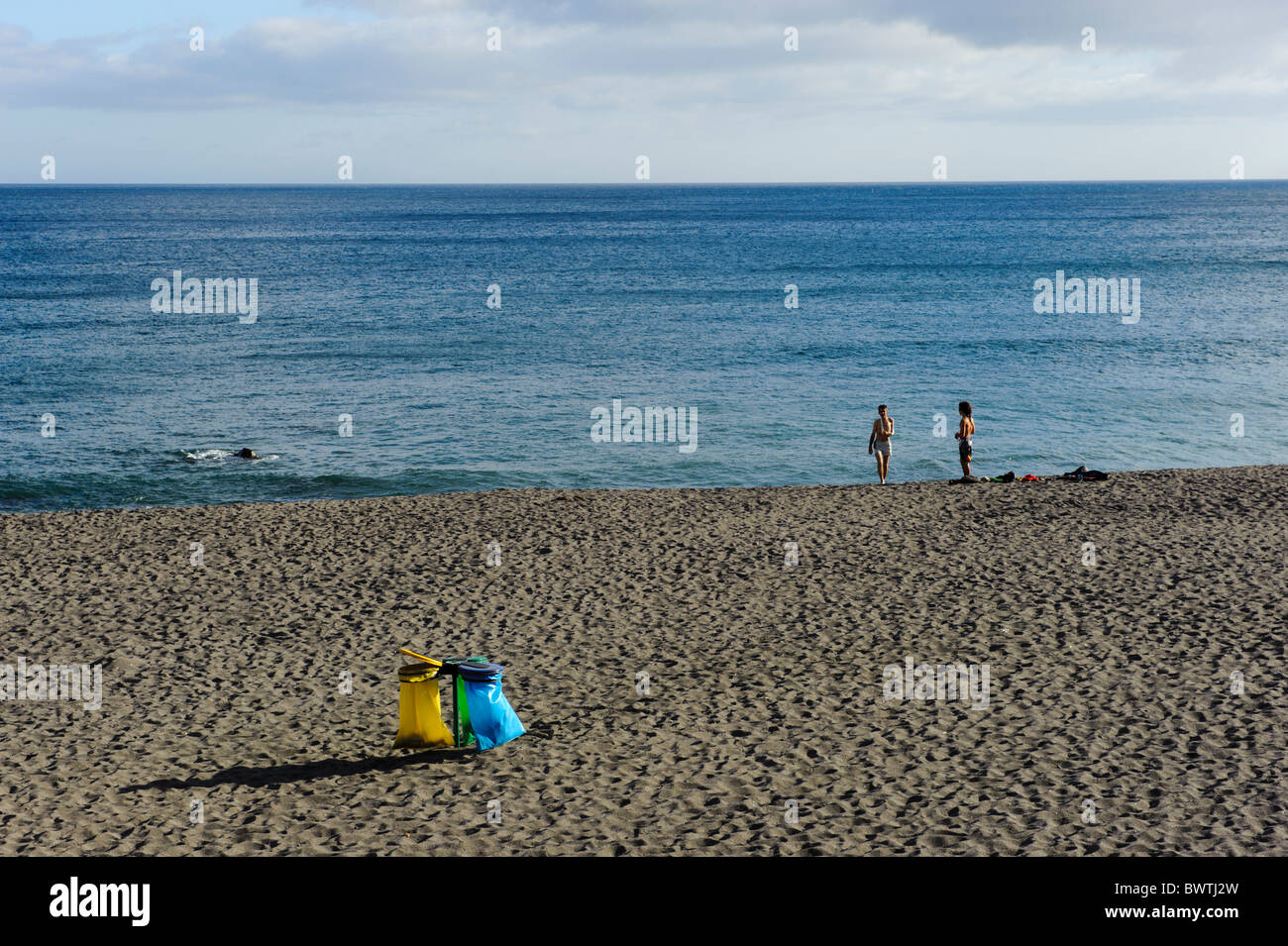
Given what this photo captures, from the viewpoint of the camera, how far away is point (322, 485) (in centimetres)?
2450

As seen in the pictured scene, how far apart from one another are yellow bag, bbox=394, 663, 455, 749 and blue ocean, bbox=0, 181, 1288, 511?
15.3 m

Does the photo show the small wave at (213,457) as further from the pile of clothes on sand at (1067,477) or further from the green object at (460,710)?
the green object at (460,710)

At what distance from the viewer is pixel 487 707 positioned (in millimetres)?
9258

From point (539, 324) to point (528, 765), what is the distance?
40.1 meters

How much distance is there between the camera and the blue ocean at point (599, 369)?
2647cm

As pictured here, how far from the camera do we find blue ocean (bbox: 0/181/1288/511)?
26469 mm

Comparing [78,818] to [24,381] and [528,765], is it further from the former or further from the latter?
[24,381]

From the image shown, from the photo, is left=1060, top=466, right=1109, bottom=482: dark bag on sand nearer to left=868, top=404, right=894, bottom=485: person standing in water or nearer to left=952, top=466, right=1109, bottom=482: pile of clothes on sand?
left=952, top=466, right=1109, bottom=482: pile of clothes on sand

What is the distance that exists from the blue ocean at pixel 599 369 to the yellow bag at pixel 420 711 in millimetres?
15275

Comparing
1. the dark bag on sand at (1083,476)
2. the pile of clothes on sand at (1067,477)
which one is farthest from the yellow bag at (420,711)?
the dark bag on sand at (1083,476)

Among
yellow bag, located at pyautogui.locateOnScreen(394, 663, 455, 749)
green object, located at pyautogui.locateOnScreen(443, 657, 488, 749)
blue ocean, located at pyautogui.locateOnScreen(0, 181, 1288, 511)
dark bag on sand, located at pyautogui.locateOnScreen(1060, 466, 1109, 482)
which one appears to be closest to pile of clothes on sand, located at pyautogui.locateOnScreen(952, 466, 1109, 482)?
dark bag on sand, located at pyautogui.locateOnScreen(1060, 466, 1109, 482)

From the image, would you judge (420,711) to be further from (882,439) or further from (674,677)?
(882,439)
